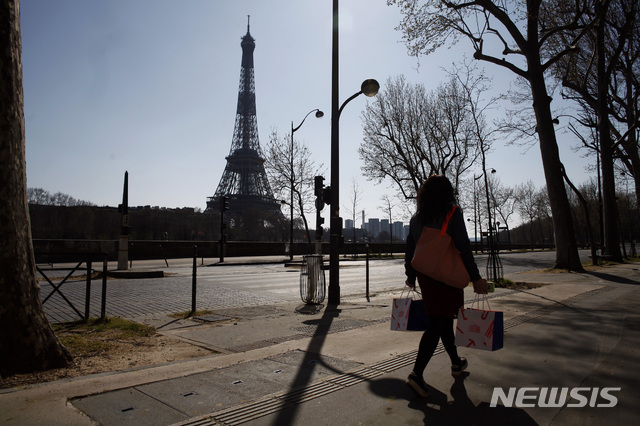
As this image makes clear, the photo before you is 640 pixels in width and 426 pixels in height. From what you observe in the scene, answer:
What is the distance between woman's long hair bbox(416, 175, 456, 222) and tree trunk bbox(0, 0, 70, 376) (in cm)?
375

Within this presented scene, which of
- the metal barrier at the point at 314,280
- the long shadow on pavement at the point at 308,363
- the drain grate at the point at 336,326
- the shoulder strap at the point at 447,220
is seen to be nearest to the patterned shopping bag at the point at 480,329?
the shoulder strap at the point at 447,220

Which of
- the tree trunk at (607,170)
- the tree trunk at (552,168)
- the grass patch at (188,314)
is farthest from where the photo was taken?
the tree trunk at (607,170)

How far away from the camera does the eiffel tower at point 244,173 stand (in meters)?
90.2

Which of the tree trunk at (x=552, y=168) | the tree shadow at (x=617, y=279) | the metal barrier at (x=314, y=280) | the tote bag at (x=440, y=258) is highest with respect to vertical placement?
the tree trunk at (x=552, y=168)

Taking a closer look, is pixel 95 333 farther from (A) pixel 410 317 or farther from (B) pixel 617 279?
(B) pixel 617 279

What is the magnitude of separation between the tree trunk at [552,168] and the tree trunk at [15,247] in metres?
19.5

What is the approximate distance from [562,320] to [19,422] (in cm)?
715

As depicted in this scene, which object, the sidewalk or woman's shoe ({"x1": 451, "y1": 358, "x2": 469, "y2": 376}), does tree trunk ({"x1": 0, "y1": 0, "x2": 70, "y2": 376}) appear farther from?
woman's shoe ({"x1": 451, "y1": 358, "x2": 469, "y2": 376})

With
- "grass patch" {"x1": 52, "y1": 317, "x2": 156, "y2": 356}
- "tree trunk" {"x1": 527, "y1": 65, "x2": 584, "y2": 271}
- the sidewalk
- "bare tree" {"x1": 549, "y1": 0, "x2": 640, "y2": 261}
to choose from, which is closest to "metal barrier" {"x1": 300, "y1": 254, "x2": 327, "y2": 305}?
the sidewalk

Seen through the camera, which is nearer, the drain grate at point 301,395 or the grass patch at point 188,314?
the drain grate at point 301,395

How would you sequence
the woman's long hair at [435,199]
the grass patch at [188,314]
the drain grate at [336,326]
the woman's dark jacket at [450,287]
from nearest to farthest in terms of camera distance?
1. the woman's dark jacket at [450,287]
2. the woman's long hair at [435,199]
3. the drain grate at [336,326]
4. the grass patch at [188,314]

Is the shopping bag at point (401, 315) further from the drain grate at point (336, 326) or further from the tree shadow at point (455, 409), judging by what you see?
the drain grate at point (336, 326)

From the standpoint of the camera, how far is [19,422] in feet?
9.31

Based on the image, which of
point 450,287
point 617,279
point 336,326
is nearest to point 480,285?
point 450,287
